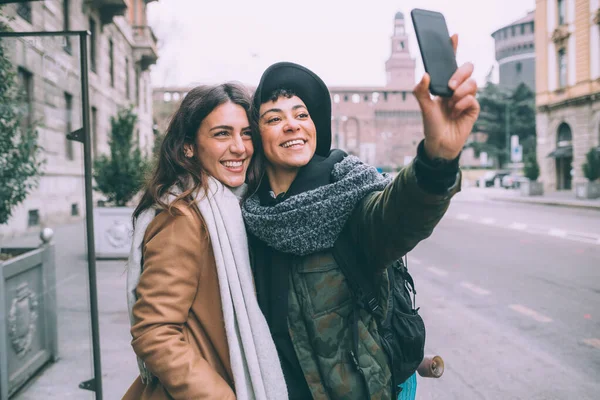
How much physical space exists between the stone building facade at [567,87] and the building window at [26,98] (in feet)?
92.0

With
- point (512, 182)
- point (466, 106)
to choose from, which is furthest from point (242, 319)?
point (512, 182)

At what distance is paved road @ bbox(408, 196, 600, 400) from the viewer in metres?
4.00

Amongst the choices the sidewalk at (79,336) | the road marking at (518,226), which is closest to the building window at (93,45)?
the sidewalk at (79,336)

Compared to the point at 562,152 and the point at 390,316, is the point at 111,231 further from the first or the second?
the point at 562,152

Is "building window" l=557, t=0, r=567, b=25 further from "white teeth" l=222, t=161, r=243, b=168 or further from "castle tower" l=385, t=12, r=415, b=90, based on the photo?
"castle tower" l=385, t=12, r=415, b=90

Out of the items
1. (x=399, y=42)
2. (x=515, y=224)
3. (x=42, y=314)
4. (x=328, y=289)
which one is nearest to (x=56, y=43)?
(x=42, y=314)

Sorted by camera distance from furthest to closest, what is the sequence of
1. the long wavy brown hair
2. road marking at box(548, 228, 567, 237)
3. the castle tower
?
the castle tower → road marking at box(548, 228, 567, 237) → the long wavy brown hair

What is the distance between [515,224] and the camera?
48.4ft

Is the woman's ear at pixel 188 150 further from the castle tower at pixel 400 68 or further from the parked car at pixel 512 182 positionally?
the castle tower at pixel 400 68

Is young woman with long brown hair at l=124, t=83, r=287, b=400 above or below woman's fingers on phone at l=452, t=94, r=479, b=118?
below

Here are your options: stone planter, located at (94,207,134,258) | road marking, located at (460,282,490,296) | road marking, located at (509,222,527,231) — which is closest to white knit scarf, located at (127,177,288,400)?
road marking, located at (460,282,490,296)

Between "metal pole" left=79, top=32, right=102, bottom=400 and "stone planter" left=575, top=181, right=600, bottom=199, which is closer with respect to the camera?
"metal pole" left=79, top=32, right=102, bottom=400

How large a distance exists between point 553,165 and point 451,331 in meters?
32.1

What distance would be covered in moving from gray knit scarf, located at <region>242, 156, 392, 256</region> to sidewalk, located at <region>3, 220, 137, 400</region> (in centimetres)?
104
